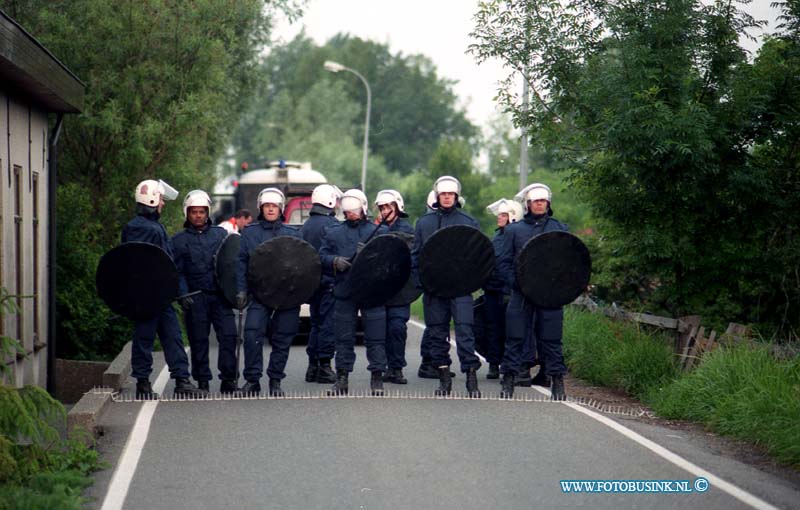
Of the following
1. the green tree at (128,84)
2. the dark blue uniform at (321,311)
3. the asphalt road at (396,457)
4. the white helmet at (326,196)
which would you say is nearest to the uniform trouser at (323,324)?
the dark blue uniform at (321,311)

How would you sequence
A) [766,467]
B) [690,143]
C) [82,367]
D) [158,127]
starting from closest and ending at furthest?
[766,467], [690,143], [82,367], [158,127]

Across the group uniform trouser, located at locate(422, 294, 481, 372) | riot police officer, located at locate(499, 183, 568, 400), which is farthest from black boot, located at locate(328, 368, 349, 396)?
riot police officer, located at locate(499, 183, 568, 400)

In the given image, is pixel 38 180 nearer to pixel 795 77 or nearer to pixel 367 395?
pixel 367 395

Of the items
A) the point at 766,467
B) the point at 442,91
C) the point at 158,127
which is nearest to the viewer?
the point at 766,467

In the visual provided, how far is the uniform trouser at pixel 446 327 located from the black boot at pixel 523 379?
3.75 ft

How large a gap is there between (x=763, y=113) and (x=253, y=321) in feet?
19.7

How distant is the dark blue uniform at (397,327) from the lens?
12.0 metres

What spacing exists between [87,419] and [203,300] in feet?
10.1

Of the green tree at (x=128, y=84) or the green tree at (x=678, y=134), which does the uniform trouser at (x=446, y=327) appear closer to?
the green tree at (x=678, y=134)

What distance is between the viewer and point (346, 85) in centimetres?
9888

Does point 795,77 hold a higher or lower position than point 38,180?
higher

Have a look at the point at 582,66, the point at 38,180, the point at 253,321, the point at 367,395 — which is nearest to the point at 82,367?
the point at 38,180

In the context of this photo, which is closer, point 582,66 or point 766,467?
point 766,467

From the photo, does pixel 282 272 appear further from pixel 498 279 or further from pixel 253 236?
pixel 498 279
